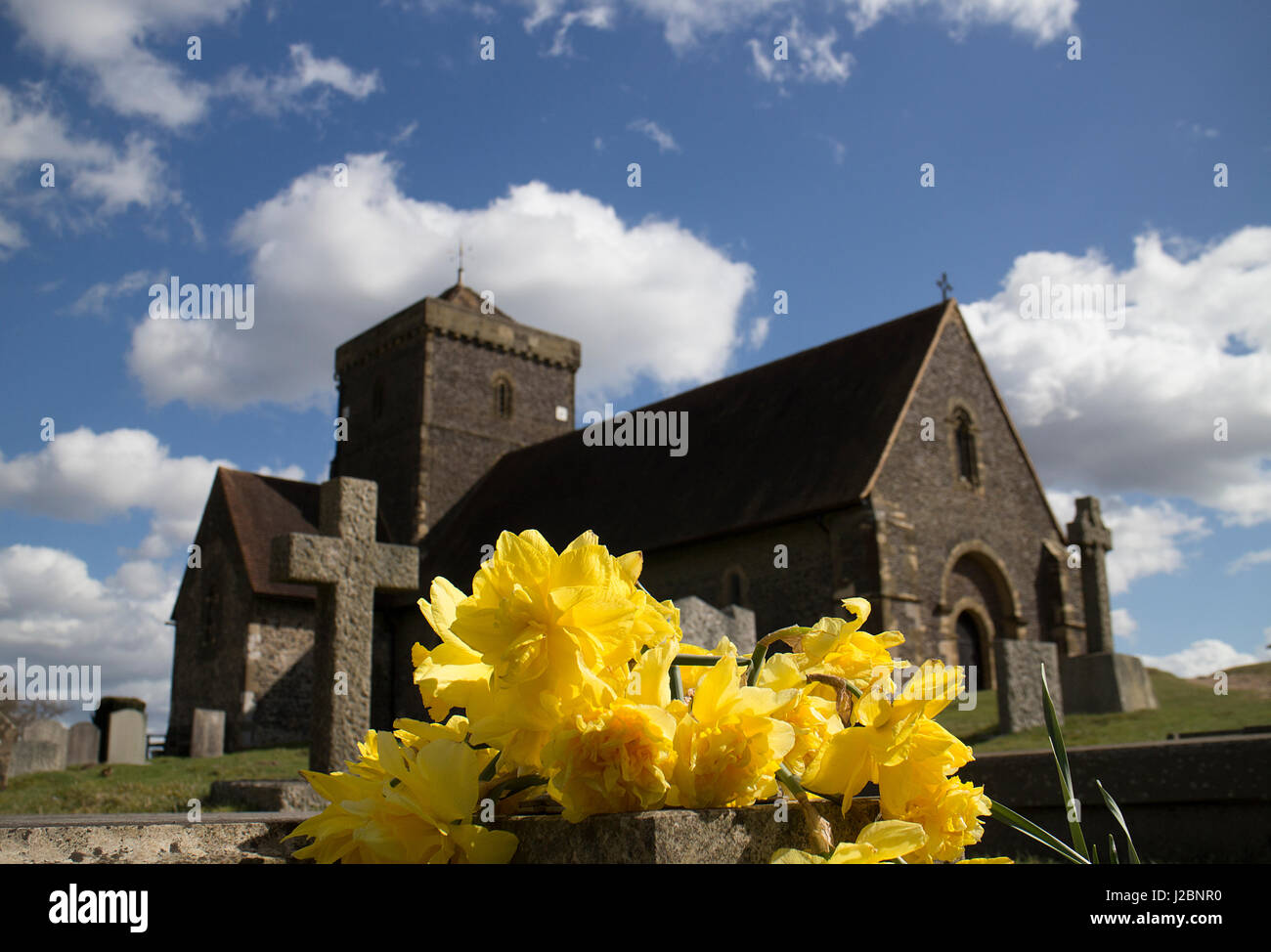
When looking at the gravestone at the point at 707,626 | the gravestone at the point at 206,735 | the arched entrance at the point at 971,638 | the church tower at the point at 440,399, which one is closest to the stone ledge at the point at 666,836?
the gravestone at the point at 707,626

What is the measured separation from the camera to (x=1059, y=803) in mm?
5820

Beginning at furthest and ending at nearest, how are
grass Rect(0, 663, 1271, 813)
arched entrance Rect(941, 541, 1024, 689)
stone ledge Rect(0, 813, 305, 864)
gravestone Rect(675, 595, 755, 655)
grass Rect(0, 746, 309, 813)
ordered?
arched entrance Rect(941, 541, 1024, 689), grass Rect(0, 663, 1271, 813), grass Rect(0, 746, 309, 813), gravestone Rect(675, 595, 755, 655), stone ledge Rect(0, 813, 305, 864)

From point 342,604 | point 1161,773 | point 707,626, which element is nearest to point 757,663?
point 1161,773

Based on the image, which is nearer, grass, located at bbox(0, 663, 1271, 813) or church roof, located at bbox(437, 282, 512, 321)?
grass, located at bbox(0, 663, 1271, 813)

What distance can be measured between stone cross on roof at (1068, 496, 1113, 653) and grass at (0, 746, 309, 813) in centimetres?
1559

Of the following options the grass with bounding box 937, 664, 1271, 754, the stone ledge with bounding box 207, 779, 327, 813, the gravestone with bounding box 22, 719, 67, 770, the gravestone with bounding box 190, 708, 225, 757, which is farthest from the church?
the stone ledge with bounding box 207, 779, 327, 813

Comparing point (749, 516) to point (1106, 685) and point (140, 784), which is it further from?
point (140, 784)

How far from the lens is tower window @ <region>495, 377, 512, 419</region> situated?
33.3 meters

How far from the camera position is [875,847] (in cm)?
97

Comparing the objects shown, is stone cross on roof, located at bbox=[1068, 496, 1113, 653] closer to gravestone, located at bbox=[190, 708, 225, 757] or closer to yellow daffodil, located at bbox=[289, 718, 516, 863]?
gravestone, located at bbox=[190, 708, 225, 757]

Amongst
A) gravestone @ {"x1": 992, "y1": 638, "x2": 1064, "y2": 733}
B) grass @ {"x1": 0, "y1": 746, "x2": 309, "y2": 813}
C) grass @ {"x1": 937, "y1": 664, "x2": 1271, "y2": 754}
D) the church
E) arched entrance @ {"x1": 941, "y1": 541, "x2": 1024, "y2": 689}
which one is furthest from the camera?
arched entrance @ {"x1": 941, "y1": 541, "x2": 1024, "y2": 689}

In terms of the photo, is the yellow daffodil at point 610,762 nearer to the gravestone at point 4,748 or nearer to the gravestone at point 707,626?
the gravestone at point 707,626
